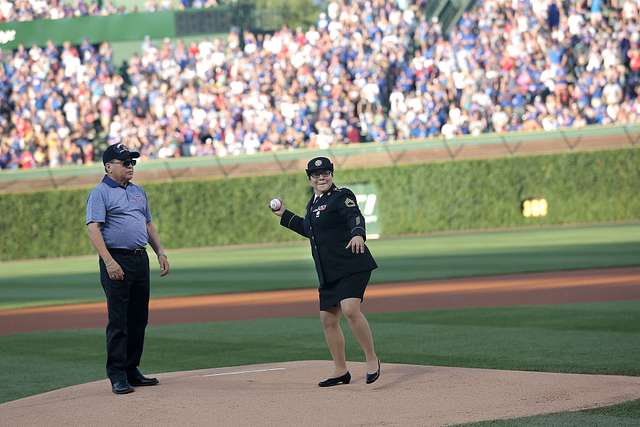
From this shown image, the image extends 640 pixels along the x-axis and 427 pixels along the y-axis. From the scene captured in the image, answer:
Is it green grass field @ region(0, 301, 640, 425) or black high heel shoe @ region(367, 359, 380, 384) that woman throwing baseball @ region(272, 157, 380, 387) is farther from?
green grass field @ region(0, 301, 640, 425)

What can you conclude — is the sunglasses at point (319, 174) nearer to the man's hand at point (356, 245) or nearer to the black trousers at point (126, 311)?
the man's hand at point (356, 245)

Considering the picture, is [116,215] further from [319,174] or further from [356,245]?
[356,245]

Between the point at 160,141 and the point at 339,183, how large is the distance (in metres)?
5.35

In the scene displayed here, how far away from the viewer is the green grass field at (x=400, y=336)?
34.1ft

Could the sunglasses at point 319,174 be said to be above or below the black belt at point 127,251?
above

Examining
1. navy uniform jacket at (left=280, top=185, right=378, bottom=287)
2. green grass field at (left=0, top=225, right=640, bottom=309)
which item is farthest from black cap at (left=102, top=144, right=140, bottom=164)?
green grass field at (left=0, top=225, right=640, bottom=309)

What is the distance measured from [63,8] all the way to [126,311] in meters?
32.5

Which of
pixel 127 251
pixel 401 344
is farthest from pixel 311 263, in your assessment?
pixel 127 251

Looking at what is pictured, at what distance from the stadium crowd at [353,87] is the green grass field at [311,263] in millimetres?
3744

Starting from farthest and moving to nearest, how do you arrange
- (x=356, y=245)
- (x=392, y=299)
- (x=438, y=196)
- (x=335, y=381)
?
(x=438, y=196)
(x=392, y=299)
(x=335, y=381)
(x=356, y=245)

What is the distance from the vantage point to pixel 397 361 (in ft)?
35.3

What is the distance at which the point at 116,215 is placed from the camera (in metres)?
9.25

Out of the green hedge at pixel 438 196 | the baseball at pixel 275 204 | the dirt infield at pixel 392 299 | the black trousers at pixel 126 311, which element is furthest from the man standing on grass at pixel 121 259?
the green hedge at pixel 438 196

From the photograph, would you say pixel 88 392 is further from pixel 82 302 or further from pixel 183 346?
pixel 82 302
